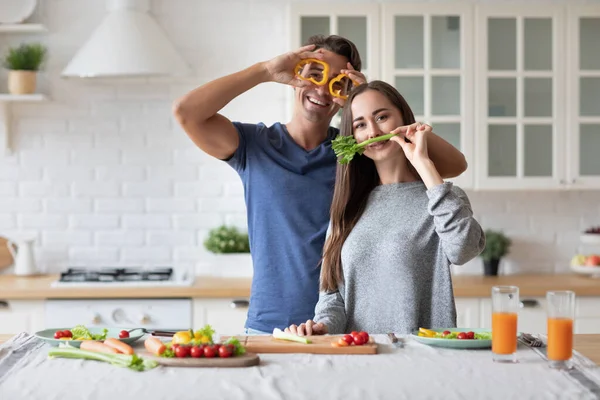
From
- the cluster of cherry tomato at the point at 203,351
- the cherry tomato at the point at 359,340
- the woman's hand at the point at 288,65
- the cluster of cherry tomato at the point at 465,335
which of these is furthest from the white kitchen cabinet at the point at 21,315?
the cluster of cherry tomato at the point at 465,335

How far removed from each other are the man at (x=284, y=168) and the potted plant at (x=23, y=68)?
2.11 m

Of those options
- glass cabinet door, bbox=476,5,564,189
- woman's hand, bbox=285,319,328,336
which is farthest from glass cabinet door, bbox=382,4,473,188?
woman's hand, bbox=285,319,328,336

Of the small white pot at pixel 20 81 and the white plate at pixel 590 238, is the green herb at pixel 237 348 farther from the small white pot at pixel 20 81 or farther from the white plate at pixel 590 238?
the white plate at pixel 590 238

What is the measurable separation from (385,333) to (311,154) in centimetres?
72

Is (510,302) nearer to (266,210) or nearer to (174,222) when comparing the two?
(266,210)

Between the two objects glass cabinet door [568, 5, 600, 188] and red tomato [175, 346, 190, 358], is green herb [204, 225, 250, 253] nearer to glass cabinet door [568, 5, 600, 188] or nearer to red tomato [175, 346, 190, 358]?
glass cabinet door [568, 5, 600, 188]

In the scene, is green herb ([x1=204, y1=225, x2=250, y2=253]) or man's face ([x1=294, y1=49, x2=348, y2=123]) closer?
man's face ([x1=294, y1=49, x2=348, y2=123])

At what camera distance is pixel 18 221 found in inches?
195

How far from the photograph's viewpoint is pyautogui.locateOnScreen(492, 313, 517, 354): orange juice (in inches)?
83.5

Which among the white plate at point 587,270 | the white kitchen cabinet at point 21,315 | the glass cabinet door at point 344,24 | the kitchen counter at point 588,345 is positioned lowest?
the white kitchen cabinet at point 21,315

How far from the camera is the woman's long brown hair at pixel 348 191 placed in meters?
2.69

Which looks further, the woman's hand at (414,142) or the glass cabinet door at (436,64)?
the glass cabinet door at (436,64)

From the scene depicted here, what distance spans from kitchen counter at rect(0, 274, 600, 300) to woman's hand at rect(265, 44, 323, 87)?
1.59 meters

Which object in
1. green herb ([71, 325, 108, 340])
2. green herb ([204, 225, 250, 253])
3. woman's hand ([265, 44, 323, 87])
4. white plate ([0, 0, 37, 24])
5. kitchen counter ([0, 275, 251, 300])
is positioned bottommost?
kitchen counter ([0, 275, 251, 300])
